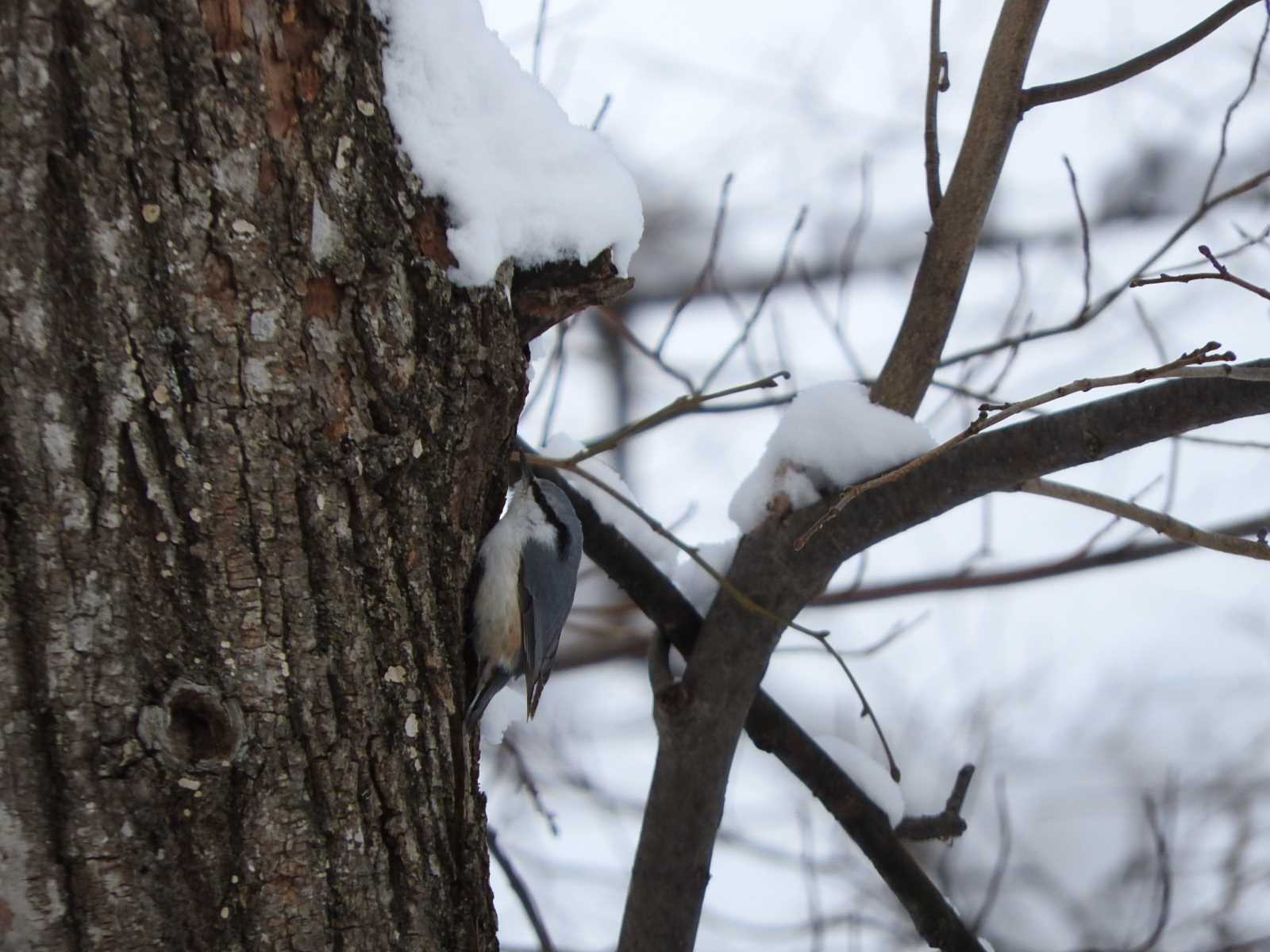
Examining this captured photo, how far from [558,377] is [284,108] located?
140 centimetres

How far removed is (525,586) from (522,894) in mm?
615

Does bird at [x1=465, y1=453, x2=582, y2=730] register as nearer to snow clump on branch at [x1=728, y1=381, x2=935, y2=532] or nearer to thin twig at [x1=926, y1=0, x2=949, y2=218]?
snow clump on branch at [x1=728, y1=381, x2=935, y2=532]

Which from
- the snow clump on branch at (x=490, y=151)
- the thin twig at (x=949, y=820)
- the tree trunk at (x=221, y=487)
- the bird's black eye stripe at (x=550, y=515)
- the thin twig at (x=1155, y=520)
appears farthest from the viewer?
the bird's black eye stripe at (x=550, y=515)

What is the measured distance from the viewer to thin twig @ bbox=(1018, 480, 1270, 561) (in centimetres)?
151

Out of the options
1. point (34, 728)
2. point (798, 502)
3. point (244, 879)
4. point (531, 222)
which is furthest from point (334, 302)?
point (798, 502)

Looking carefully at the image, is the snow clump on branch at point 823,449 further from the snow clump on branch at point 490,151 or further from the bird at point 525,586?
the snow clump on branch at point 490,151

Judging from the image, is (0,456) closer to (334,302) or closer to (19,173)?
(19,173)

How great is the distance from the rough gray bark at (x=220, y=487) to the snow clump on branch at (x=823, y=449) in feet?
2.28

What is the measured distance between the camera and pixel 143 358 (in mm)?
1146

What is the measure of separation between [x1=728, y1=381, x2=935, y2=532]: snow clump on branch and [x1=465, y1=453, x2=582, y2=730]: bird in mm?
360

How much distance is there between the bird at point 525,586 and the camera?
5.75 ft

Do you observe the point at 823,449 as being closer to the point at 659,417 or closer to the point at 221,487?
the point at 659,417

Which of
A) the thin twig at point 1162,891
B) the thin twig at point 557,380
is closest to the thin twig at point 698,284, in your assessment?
the thin twig at point 557,380

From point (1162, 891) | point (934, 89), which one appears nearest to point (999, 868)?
point (1162, 891)
